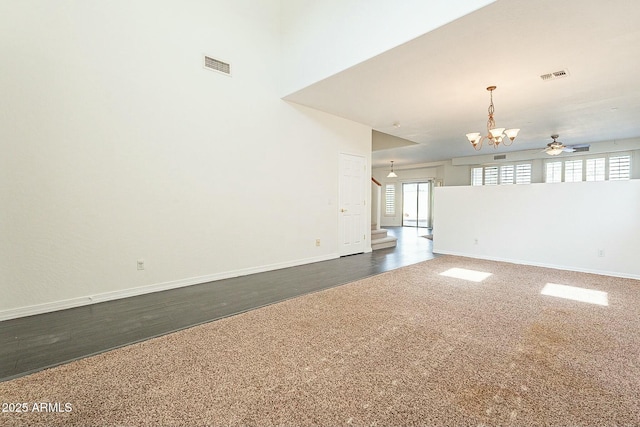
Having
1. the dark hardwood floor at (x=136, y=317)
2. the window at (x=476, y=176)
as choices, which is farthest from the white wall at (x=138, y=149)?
the window at (x=476, y=176)

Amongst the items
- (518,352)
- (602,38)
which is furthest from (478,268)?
(602,38)

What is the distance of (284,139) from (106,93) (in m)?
2.52

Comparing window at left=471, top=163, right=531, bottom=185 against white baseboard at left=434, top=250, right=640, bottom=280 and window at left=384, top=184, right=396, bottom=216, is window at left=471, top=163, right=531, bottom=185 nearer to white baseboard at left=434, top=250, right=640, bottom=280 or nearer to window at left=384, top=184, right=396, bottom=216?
window at left=384, top=184, right=396, bottom=216

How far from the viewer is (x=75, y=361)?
6.62 ft

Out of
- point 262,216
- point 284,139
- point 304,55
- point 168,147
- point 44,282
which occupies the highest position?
point 304,55

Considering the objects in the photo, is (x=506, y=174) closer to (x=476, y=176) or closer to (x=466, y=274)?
(x=476, y=176)

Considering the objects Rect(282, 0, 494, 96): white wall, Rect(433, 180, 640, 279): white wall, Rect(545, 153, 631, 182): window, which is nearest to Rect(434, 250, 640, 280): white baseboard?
Rect(433, 180, 640, 279): white wall

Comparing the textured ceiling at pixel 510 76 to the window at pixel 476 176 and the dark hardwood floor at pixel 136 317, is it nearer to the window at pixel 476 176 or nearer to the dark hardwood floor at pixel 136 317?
the dark hardwood floor at pixel 136 317

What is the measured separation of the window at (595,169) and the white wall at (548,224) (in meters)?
5.36

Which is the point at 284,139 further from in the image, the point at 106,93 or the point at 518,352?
the point at 518,352

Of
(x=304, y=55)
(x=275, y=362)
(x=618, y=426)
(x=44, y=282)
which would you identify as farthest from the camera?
(x=304, y=55)

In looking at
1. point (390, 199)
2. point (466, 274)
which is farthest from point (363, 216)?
point (390, 199)

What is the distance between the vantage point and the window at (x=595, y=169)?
8.48 meters

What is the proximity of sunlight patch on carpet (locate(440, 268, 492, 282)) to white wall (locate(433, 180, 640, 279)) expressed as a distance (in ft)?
4.78
